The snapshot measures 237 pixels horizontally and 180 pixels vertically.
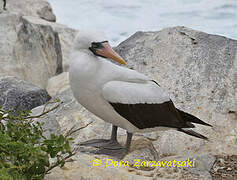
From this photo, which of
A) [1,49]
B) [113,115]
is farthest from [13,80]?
[113,115]

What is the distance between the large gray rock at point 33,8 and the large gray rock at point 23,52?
5933mm

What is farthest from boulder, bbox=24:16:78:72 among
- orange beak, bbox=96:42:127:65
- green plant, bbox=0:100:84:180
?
green plant, bbox=0:100:84:180

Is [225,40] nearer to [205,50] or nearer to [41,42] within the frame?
[205,50]

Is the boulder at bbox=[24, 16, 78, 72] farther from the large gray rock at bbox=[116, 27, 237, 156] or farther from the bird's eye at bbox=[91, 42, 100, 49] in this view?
the bird's eye at bbox=[91, 42, 100, 49]

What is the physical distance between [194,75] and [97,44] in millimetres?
1792

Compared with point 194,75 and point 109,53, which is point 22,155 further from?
point 194,75

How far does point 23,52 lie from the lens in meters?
7.81

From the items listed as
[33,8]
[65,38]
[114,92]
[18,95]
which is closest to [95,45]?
[114,92]

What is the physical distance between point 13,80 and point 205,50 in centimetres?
334

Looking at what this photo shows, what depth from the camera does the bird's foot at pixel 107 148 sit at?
4.02m

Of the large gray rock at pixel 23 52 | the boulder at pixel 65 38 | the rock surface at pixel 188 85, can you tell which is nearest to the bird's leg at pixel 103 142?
the rock surface at pixel 188 85

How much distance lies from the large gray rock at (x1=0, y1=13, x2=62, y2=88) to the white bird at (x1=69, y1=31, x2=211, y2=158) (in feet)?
13.5

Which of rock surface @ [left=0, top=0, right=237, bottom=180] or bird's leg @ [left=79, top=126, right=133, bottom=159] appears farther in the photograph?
bird's leg @ [left=79, top=126, right=133, bottom=159]

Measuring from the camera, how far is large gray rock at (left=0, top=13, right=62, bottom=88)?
7.64 metres
